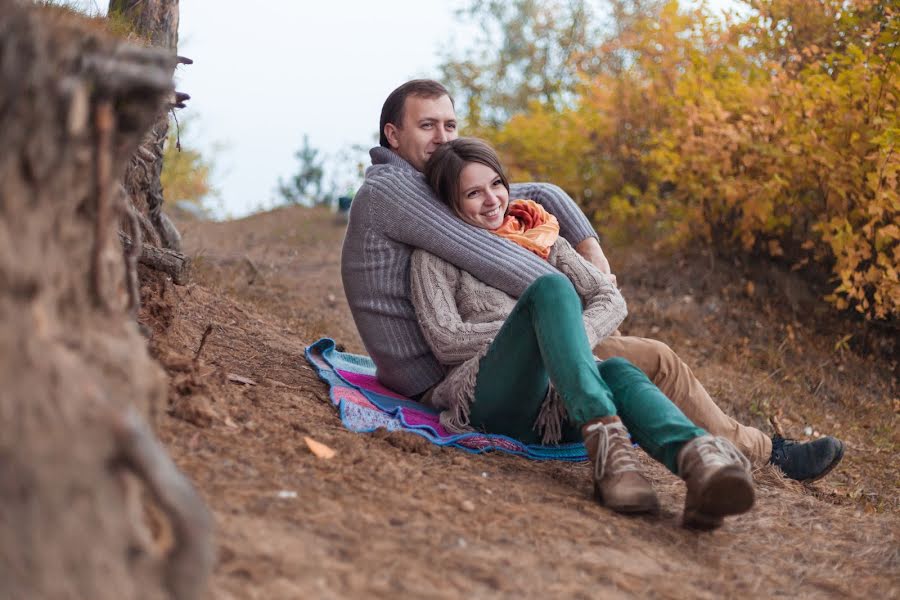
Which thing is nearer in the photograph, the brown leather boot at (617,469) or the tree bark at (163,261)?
the brown leather boot at (617,469)

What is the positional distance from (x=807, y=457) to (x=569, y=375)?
1.25 meters

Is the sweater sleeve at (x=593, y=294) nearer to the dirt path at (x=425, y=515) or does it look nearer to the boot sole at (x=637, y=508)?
the dirt path at (x=425, y=515)

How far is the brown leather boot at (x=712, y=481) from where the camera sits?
2.57 m

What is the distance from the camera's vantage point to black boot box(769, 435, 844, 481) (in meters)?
3.48

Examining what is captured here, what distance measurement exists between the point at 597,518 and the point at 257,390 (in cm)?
137

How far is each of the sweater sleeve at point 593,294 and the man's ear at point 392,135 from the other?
2.65 ft

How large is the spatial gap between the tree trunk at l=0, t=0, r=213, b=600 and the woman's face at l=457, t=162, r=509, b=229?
182cm

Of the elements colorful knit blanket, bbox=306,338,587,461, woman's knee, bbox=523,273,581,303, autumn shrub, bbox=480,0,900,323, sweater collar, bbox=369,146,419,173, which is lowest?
colorful knit blanket, bbox=306,338,587,461

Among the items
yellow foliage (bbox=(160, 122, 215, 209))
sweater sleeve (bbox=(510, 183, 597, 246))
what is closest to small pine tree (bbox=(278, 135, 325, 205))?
yellow foliage (bbox=(160, 122, 215, 209))

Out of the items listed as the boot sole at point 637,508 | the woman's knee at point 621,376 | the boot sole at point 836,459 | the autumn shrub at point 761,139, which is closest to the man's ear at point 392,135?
the woman's knee at point 621,376

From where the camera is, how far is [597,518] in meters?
2.76

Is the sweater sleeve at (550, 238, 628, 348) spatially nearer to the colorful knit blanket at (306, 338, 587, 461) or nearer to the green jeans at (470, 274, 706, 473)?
the green jeans at (470, 274, 706, 473)

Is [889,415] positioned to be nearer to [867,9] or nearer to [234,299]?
[867,9]

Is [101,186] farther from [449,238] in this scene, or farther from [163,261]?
[163,261]
